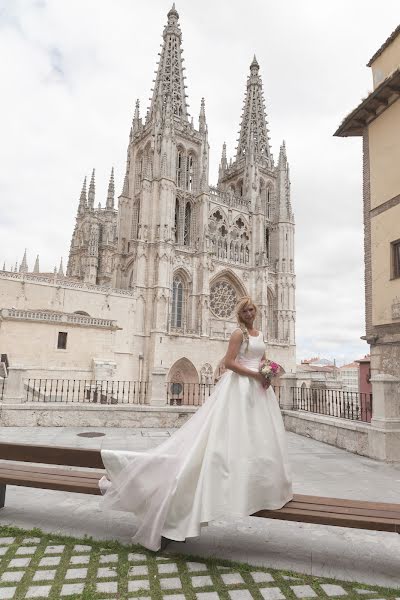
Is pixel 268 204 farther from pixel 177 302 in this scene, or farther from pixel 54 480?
pixel 54 480

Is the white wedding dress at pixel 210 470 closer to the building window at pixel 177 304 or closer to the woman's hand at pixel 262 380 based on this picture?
the woman's hand at pixel 262 380

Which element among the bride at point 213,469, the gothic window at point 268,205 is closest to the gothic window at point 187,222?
the gothic window at point 268,205

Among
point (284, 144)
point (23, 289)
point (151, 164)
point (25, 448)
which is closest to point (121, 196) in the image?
point (151, 164)

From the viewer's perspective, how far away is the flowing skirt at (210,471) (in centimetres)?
302

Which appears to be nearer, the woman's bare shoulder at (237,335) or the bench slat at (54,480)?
the bench slat at (54,480)

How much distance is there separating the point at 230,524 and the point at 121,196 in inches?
1539

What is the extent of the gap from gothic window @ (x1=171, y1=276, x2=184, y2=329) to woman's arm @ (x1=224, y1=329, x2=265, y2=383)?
32844 millimetres

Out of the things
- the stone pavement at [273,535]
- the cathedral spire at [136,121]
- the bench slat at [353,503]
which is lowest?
the stone pavement at [273,535]

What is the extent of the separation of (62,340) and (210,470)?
20.6 metres

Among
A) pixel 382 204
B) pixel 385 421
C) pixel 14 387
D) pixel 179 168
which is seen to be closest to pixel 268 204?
pixel 179 168

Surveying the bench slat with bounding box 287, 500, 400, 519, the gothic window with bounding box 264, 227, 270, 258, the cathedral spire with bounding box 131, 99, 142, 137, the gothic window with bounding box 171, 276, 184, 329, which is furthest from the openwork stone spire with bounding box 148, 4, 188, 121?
the bench slat with bounding box 287, 500, 400, 519

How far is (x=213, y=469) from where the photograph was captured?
3.08 metres

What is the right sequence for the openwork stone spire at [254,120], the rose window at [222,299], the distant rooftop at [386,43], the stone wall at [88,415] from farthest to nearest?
the openwork stone spire at [254,120] → the rose window at [222,299] → the distant rooftop at [386,43] → the stone wall at [88,415]

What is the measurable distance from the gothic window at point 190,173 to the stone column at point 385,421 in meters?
36.2
